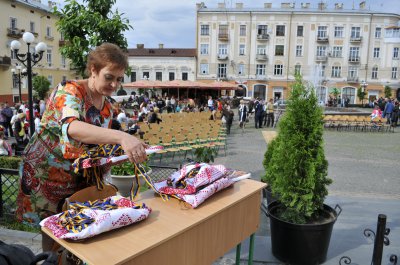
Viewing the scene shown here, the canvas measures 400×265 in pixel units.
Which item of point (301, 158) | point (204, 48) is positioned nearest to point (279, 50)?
point (204, 48)

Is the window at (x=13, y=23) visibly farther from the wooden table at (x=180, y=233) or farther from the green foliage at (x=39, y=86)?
the wooden table at (x=180, y=233)

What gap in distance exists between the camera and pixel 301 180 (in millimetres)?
3568

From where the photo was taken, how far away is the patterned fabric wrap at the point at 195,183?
2.01m

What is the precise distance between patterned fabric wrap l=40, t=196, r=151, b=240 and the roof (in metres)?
52.8

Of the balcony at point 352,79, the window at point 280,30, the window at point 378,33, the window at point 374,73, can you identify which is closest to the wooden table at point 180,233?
the window at point 280,30

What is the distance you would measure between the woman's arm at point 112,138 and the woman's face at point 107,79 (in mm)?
324

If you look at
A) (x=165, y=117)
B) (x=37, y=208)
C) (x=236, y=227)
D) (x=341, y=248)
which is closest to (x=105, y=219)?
(x=37, y=208)

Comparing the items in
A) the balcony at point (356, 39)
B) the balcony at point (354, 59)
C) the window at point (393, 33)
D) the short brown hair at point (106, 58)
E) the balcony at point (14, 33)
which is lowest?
the short brown hair at point (106, 58)

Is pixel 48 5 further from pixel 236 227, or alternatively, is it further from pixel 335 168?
pixel 236 227

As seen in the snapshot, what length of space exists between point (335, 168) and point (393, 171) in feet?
4.94

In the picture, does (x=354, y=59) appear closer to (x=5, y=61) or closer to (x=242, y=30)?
(x=242, y=30)

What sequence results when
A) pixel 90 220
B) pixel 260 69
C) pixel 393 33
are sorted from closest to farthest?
pixel 90 220
pixel 393 33
pixel 260 69

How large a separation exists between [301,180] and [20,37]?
130 feet

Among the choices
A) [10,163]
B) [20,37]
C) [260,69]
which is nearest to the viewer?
[10,163]
